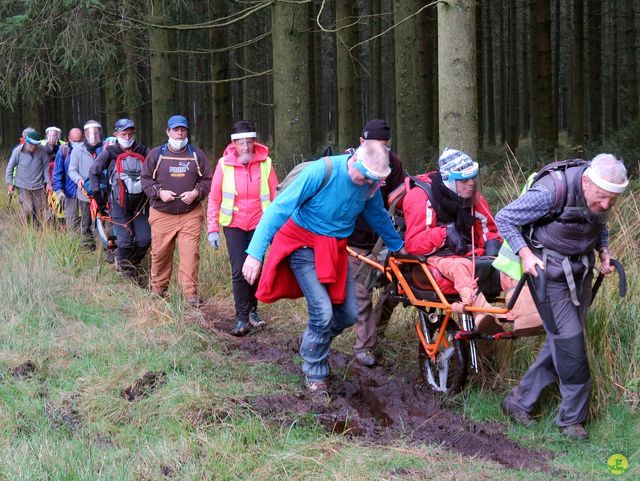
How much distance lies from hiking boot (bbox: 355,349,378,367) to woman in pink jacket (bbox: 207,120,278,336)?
1.43 m

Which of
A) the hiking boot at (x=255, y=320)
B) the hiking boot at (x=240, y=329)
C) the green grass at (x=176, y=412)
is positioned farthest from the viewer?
the hiking boot at (x=255, y=320)

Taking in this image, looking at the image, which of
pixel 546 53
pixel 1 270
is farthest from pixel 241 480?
pixel 546 53

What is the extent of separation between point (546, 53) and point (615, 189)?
13.0 m

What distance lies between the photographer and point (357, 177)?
579cm

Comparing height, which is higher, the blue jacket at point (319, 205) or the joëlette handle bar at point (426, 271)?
the blue jacket at point (319, 205)

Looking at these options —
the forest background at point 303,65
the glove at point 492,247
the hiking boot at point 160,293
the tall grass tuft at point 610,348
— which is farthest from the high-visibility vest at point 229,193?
the tall grass tuft at point 610,348

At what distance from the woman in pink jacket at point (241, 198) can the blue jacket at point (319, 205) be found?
Result: 7.44 feet

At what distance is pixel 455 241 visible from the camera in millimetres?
6500

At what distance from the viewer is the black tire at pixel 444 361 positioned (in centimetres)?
628

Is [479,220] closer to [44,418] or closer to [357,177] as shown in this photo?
[357,177]

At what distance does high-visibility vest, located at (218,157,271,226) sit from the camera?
834 centimetres

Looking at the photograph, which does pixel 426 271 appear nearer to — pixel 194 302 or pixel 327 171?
pixel 327 171

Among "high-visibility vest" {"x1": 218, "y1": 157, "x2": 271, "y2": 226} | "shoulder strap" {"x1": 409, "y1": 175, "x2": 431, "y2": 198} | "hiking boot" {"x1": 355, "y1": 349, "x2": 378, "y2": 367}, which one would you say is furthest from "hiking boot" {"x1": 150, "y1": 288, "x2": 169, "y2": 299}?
"shoulder strap" {"x1": 409, "y1": 175, "x2": 431, "y2": 198}

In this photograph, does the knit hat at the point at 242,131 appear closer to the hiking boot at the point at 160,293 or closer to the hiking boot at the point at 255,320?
the hiking boot at the point at 255,320
